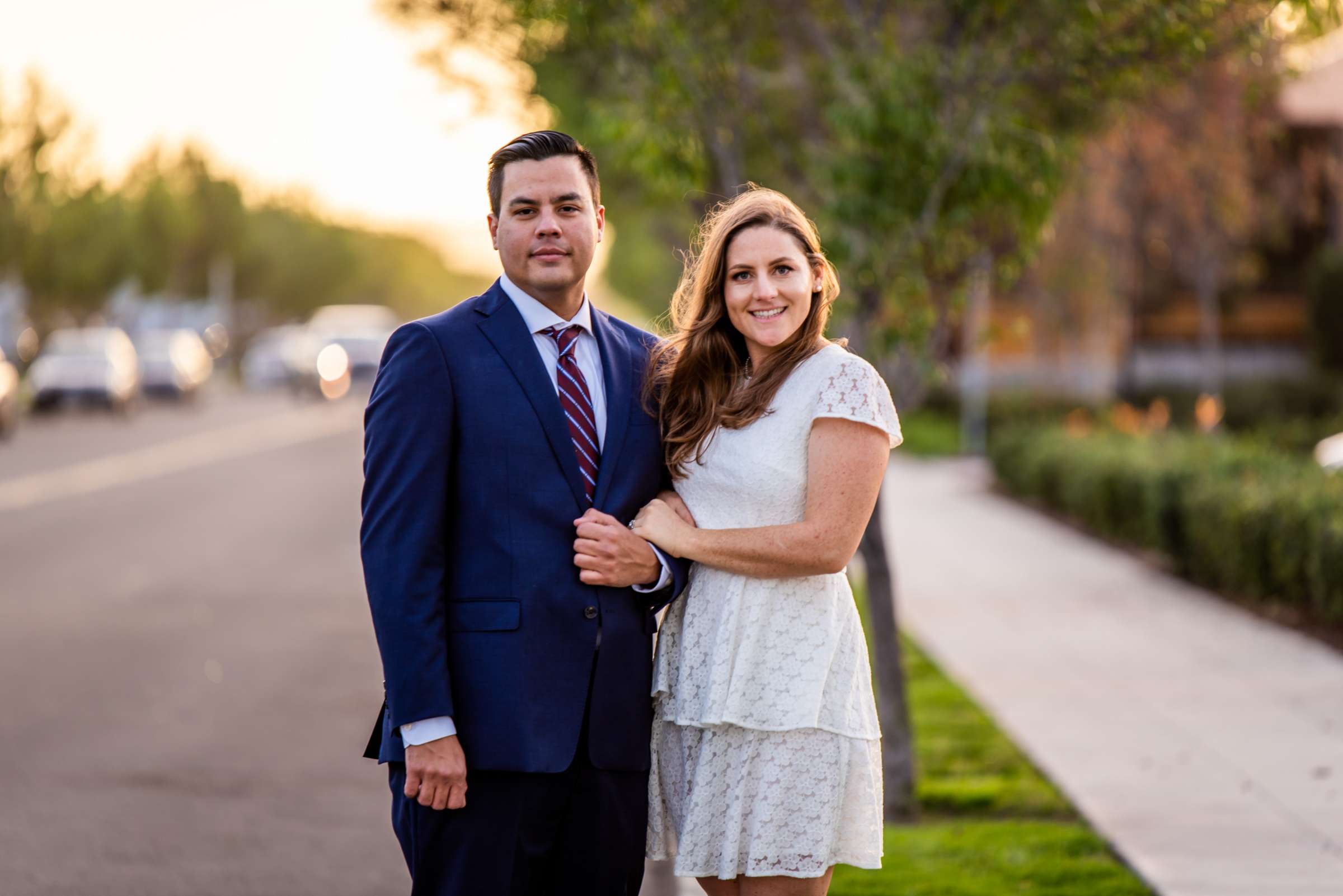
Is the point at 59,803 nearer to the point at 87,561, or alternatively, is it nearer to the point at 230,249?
the point at 87,561

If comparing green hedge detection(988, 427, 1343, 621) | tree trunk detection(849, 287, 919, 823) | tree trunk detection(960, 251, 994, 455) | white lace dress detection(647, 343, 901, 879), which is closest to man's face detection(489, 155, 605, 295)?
white lace dress detection(647, 343, 901, 879)

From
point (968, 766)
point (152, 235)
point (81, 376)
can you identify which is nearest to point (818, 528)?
point (968, 766)

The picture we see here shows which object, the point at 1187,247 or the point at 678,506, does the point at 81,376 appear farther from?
the point at 678,506

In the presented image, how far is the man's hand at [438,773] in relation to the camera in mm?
2973

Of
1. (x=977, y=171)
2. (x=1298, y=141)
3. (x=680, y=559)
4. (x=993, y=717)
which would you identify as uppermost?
(x=1298, y=141)

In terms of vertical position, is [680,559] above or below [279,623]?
A: above

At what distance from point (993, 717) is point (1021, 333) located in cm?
202

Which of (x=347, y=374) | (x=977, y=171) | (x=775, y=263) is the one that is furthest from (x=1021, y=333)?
(x=347, y=374)

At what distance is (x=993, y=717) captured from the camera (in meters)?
7.54

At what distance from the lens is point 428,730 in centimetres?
296

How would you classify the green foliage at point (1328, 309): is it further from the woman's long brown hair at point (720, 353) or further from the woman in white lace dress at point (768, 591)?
the woman in white lace dress at point (768, 591)

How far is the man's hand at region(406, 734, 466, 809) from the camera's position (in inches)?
117

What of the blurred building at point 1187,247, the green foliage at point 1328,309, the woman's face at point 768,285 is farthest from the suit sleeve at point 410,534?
the green foliage at point 1328,309

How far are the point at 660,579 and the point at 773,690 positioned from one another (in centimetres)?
32
